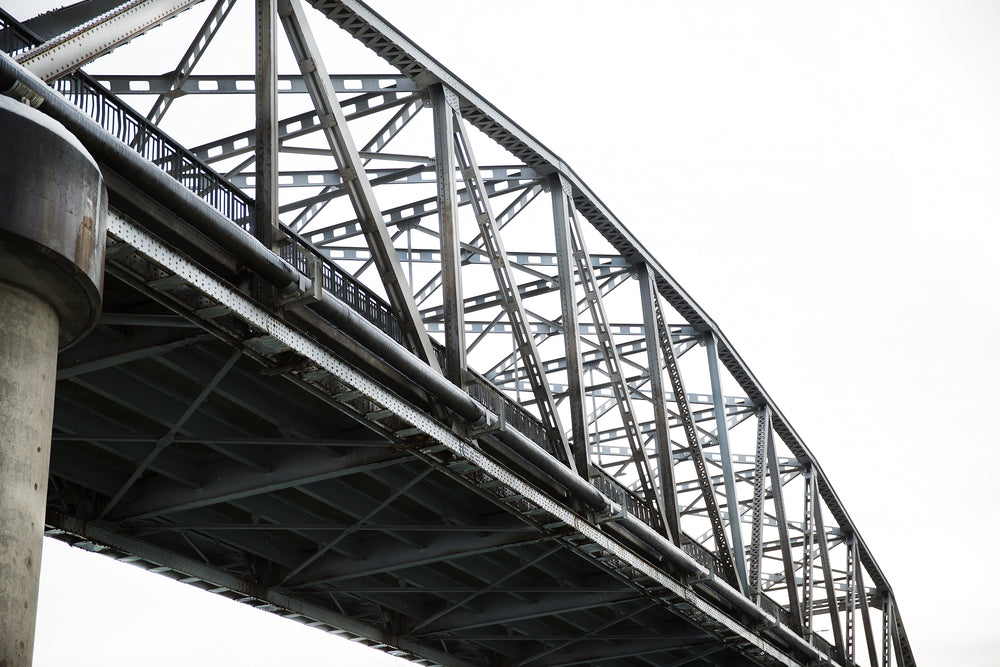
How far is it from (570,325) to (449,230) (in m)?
6.45

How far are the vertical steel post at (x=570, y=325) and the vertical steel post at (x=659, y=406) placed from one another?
521 centimetres

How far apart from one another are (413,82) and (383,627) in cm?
1951

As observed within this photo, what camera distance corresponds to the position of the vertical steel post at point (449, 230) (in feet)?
86.3

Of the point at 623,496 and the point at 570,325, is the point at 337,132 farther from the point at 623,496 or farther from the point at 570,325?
the point at 623,496

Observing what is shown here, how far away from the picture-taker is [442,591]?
121ft

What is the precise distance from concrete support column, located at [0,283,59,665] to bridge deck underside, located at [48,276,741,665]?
644cm

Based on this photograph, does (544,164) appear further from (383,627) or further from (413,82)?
(383,627)

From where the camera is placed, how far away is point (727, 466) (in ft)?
147

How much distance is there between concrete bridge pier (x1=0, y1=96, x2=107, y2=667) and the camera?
1247 centimetres

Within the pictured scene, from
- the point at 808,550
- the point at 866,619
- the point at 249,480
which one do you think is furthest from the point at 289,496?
the point at 866,619

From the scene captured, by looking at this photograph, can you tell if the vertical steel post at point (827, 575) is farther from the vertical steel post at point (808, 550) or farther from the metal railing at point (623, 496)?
the metal railing at point (623, 496)

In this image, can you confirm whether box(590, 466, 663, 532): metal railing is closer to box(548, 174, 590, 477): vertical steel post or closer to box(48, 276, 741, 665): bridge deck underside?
box(548, 174, 590, 477): vertical steel post

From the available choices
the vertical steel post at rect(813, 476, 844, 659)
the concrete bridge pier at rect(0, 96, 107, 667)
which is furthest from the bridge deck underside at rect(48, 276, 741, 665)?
the vertical steel post at rect(813, 476, 844, 659)

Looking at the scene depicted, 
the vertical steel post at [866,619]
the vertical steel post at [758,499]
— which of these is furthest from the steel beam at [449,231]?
the vertical steel post at [866,619]
